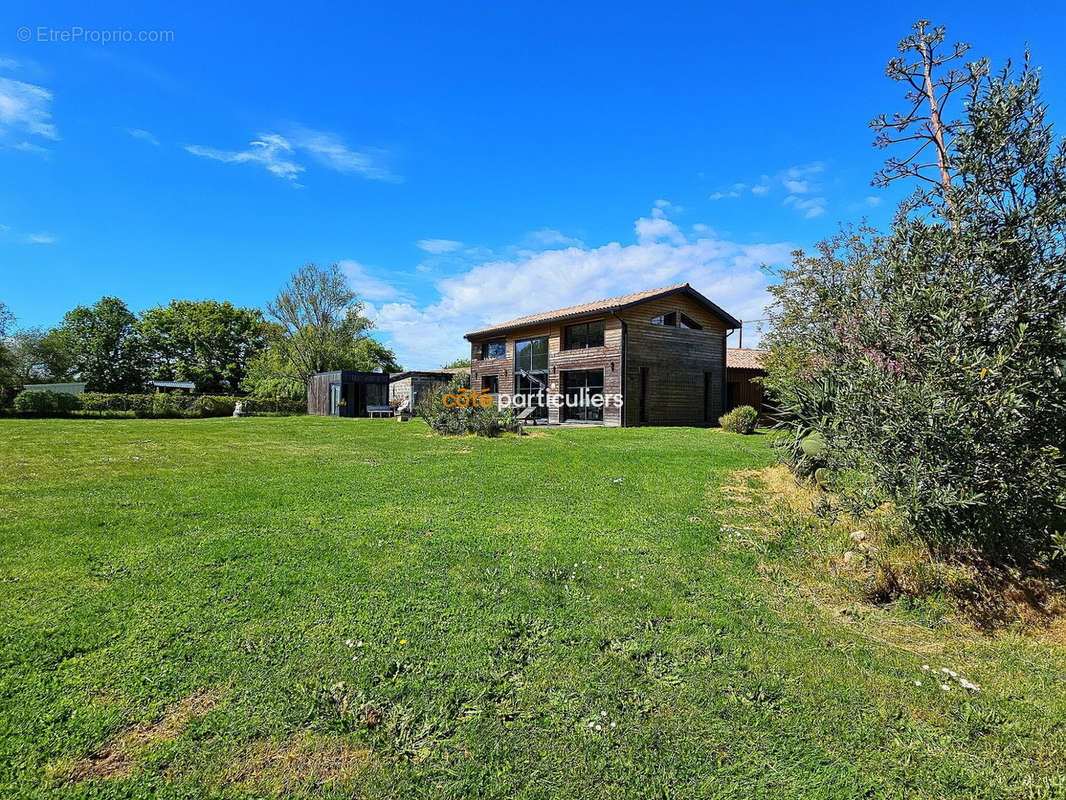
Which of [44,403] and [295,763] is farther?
[44,403]

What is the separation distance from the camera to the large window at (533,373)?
74.4 feet

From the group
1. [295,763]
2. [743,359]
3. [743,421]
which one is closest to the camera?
[295,763]

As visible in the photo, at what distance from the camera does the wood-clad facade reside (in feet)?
64.8

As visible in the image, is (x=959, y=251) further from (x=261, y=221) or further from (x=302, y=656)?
(x=261, y=221)

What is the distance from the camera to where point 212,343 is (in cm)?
4788

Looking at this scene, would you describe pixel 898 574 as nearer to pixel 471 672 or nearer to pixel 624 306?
pixel 471 672

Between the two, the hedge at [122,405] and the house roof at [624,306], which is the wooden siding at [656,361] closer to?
the house roof at [624,306]

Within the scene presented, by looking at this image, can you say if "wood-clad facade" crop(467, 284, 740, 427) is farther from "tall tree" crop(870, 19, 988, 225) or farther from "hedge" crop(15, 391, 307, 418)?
"hedge" crop(15, 391, 307, 418)

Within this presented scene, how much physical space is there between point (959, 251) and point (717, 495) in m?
3.93

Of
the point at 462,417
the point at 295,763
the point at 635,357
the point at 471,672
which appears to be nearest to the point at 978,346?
the point at 471,672

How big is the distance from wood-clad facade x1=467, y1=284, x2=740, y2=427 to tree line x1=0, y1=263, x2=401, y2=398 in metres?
20.1

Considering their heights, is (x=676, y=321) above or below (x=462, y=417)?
above

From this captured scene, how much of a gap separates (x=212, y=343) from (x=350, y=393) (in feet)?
93.1

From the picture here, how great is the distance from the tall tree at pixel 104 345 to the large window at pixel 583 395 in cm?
4643
